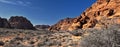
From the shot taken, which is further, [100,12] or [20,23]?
[20,23]

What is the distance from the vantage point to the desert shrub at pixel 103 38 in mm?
10986

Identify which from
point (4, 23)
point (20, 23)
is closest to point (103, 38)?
point (4, 23)

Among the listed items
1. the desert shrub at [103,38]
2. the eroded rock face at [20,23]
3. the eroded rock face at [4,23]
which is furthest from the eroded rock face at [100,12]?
the eroded rock face at [20,23]

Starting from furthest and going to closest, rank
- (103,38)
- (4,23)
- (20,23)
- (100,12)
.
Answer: (20,23), (4,23), (100,12), (103,38)

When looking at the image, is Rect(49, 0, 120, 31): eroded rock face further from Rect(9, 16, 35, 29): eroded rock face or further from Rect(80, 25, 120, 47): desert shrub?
Rect(9, 16, 35, 29): eroded rock face

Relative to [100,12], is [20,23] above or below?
above

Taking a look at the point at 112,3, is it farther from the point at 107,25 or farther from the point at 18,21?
the point at 18,21

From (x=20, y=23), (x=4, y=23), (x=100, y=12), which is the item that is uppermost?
(x=20, y=23)

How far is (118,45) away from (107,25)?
46.6 inches

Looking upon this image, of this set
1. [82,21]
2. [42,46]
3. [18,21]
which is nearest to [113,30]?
[42,46]

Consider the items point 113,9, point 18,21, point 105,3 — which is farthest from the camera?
point 18,21

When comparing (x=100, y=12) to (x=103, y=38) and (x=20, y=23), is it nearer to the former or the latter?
(x=103, y=38)

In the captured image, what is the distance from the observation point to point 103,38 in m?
11.2

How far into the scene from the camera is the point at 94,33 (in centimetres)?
1202
